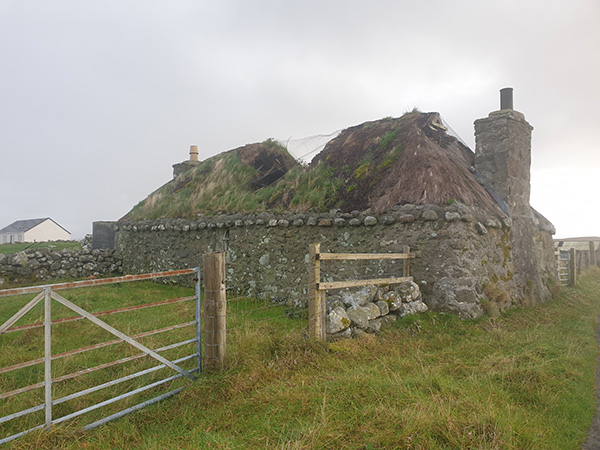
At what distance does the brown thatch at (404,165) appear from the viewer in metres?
9.10

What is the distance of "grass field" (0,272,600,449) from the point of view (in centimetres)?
324

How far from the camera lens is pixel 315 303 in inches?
234

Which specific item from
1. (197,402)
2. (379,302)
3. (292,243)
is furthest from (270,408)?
(292,243)

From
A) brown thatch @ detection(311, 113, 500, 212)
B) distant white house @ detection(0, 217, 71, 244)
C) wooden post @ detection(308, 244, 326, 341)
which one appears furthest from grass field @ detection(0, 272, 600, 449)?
distant white house @ detection(0, 217, 71, 244)

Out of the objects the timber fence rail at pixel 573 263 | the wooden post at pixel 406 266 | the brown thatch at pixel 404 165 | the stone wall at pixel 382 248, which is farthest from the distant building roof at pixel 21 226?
the timber fence rail at pixel 573 263

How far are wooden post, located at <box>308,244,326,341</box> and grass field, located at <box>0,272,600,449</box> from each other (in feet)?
1.02

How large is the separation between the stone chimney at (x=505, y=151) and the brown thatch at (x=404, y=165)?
1.55 feet

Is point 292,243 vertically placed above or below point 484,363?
above

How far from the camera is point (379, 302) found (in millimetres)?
7125

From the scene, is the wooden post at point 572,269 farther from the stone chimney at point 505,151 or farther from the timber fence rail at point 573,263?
the stone chimney at point 505,151

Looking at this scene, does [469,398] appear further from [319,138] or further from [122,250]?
[122,250]

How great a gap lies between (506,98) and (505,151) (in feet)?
5.36

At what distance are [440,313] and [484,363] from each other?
101 inches

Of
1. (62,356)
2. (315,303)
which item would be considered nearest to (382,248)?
(315,303)
